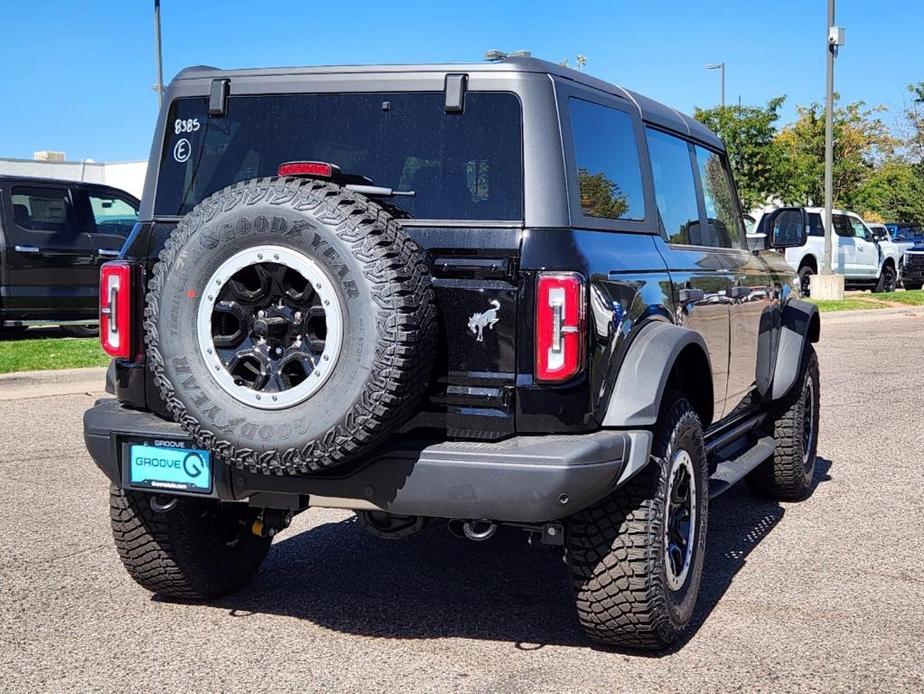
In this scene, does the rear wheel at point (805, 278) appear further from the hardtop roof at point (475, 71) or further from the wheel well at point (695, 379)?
the wheel well at point (695, 379)

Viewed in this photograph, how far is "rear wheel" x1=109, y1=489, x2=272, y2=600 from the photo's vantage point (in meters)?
4.22

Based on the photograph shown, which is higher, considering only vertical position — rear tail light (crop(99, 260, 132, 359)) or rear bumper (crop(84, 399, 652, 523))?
rear tail light (crop(99, 260, 132, 359))

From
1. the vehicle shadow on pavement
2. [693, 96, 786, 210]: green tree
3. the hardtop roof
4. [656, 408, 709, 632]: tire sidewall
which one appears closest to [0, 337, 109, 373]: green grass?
the vehicle shadow on pavement

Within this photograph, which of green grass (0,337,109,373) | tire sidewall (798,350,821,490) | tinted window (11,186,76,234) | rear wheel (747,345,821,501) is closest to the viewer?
rear wheel (747,345,821,501)

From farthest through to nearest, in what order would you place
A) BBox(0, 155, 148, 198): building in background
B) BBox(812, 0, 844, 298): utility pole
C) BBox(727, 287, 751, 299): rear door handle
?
1. BBox(0, 155, 148, 198): building in background
2. BBox(812, 0, 844, 298): utility pole
3. BBox(727, 287, 751, 299): rear door handle

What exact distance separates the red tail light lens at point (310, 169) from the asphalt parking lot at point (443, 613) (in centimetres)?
158

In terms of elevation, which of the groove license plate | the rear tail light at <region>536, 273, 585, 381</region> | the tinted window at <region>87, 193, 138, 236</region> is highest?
the tinted window at <region>87, 193, 138, 236</region>

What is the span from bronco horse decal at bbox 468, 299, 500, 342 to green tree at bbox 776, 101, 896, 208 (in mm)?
34163

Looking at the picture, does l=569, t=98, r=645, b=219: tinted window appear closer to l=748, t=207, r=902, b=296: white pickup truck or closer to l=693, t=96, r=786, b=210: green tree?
l=748, t=207, r=902, b=296: white pickup truck

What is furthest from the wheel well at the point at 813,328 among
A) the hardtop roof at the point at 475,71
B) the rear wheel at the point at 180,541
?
the rear wheel at the point at 180,541

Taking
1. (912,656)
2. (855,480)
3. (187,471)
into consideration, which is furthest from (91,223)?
(912,656)

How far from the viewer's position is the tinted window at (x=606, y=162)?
394 centimetres

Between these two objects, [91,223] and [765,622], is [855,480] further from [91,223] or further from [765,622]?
[91,223]

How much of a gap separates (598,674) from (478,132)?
5.90 feet
